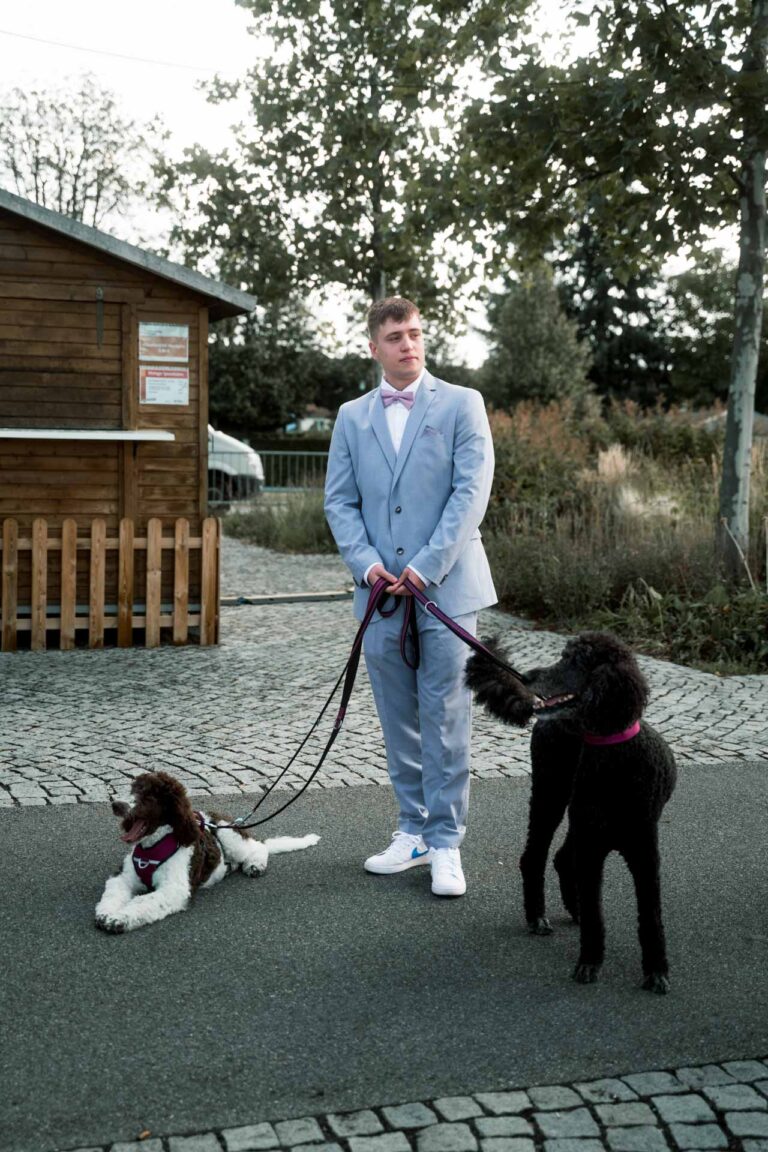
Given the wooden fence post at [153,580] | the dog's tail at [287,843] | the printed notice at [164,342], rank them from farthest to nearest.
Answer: the printed notice at [164,342]
the wooden fence post at [153,580]
the dog's tail at [287,843]

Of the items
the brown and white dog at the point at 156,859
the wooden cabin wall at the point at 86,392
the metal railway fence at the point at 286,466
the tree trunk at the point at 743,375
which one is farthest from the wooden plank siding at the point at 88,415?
the metal railway fence at the point at 286,466

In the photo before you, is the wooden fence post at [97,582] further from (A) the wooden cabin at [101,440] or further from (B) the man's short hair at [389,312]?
(B) the man's short hair at [389,312]

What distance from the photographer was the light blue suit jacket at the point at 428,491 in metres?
4.72

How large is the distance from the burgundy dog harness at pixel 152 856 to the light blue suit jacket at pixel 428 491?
1229mm

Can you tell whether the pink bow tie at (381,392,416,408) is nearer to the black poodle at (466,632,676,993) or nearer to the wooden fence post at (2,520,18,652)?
the black poodle at (466,632,676,993)

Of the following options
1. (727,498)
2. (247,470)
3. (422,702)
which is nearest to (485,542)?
(727,498)

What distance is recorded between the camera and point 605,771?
3766mm

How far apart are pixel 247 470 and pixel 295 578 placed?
10113 mm

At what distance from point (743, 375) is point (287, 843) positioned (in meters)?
7.76

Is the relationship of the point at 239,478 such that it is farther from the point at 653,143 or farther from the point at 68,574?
the point at 653,143

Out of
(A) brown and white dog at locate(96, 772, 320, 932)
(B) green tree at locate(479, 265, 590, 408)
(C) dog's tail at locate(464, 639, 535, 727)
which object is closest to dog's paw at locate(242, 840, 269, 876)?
(A) brown and white dog at locate(96, 772, 320, 932)

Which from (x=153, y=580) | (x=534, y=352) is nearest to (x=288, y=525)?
(x=153, y=580)

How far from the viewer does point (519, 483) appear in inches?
629

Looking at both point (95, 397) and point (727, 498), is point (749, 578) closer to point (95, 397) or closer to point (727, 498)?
point (727, 498)
